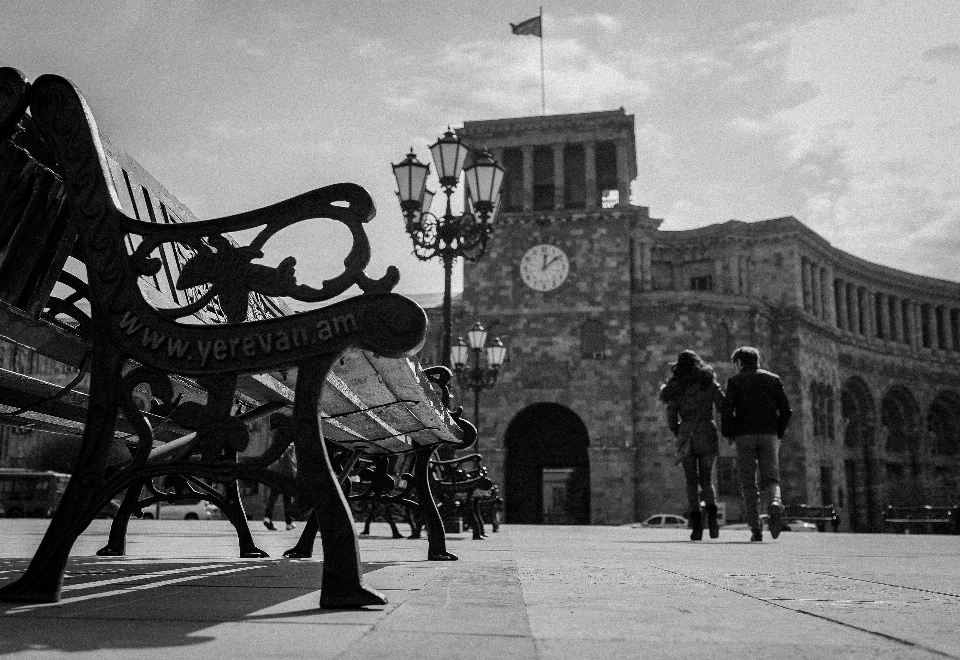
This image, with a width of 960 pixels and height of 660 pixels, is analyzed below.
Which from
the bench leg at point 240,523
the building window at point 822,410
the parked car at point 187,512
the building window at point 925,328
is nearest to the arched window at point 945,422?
the building window at point 925,328

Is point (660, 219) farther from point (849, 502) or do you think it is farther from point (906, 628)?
point (906, 628)

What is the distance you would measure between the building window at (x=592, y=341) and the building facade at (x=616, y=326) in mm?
47

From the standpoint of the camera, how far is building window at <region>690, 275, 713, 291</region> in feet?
145

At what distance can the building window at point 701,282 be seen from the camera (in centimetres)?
4409

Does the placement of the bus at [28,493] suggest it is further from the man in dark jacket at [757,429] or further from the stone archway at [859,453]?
the stone archway at [859,453]

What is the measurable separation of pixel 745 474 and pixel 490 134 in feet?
98.9

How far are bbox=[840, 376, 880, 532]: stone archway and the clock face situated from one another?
18.4 m

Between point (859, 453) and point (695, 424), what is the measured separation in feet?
135

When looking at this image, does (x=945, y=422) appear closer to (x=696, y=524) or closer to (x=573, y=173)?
(x=573, y=173)

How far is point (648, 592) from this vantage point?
3.04 m

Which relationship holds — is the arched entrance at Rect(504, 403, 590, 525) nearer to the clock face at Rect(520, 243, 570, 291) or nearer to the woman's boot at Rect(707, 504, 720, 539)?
the clock face at Rect(520, 243, 570, 291)

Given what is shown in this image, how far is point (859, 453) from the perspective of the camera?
47.2m

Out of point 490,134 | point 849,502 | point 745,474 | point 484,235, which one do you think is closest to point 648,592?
point 745,474

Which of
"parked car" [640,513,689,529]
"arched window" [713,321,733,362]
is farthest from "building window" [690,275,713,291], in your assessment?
"parked car" [640,513,689,529]
